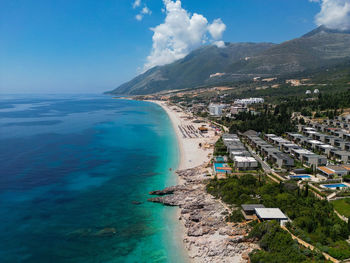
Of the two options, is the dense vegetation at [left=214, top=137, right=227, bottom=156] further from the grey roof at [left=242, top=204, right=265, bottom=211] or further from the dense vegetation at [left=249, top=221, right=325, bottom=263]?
the dense vegetation at [left=249, top=221, right=325, bottom=263]

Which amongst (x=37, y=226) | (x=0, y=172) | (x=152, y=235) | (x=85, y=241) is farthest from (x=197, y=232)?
(x=0, y=172)

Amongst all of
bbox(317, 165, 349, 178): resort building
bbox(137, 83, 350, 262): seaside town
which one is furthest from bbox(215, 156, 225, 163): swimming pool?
bbox(317, 165, 349, 178): resort building

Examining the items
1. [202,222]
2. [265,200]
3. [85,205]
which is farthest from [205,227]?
[85,205]

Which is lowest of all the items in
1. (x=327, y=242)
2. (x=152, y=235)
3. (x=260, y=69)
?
(x=152, y=235)

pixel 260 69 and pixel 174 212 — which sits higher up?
pixel 260 69

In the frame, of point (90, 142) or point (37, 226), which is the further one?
point (90, 142)

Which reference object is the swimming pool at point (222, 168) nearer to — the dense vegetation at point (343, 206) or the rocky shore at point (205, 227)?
the rocky shore at point (205, 227)

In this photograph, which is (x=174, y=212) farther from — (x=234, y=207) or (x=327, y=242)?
(x=327, y=242)

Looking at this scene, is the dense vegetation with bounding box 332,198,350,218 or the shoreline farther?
the dense vegetation with bounding box 332,198,350,218
